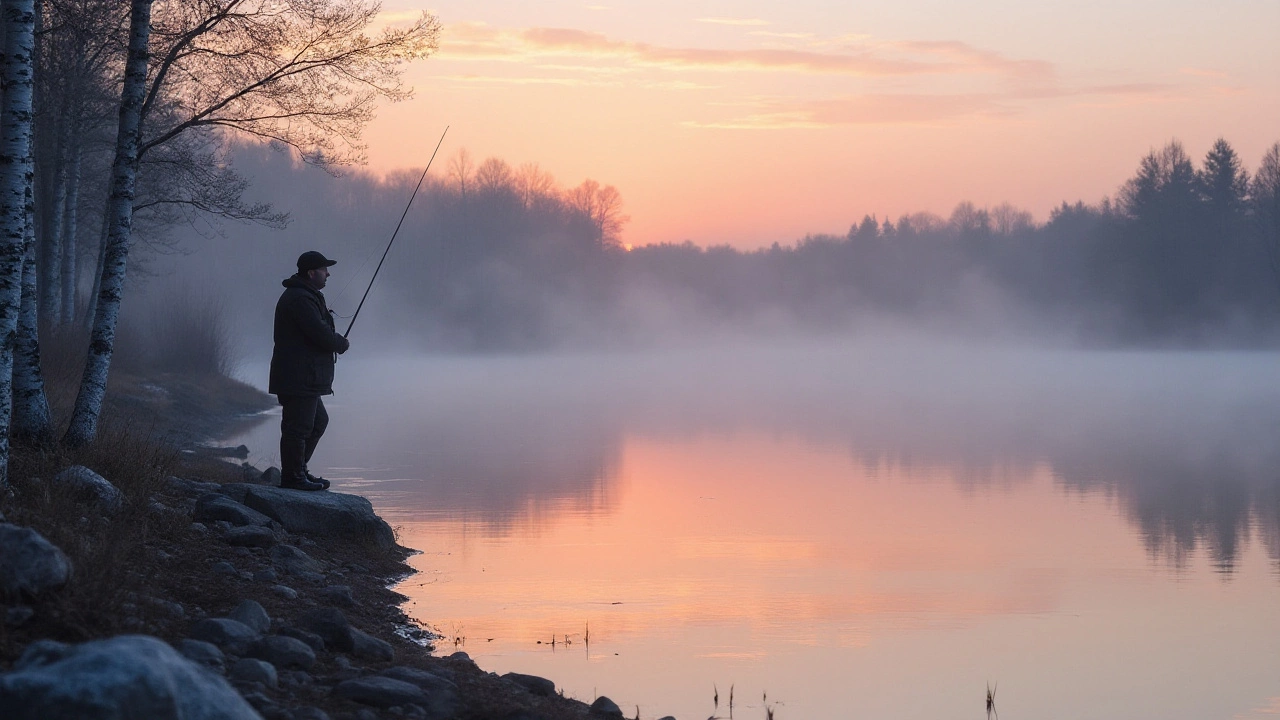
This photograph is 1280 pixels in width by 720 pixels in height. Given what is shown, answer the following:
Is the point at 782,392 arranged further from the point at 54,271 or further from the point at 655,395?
the point at 54,271

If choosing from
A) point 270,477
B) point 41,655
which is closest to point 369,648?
point 41,655

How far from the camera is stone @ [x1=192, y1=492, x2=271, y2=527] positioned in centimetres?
905

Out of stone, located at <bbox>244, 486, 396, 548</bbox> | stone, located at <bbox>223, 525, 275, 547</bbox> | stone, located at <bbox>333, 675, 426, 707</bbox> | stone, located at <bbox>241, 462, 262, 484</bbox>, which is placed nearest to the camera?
stone, located at <bbox>333, 675, 426, 707</bbox>

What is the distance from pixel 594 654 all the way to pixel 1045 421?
885 inches

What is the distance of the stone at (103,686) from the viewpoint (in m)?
3.46

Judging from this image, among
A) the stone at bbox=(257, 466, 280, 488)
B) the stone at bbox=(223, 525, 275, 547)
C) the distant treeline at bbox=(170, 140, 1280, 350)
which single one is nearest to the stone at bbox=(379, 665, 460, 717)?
the stone at bbox=(223, 525, 275, 547)

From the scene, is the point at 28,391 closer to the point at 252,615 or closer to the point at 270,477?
the point at 252,615

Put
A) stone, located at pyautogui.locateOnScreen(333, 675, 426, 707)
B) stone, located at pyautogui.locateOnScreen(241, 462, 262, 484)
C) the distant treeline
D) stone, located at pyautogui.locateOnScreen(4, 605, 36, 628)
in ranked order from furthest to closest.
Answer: the distant treeline → stone, located at pyautogui.locateOnScreen(241, 462, 262, 484) → stone, located at pyautogui.locateOnScreen(333, 675, 426, 707) → stone, located at pyautogui.locateOnScreen(4, 605, 36, 628)

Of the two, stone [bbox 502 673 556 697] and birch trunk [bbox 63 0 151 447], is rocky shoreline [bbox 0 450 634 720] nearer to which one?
stone [bbox 502 673 556 697]

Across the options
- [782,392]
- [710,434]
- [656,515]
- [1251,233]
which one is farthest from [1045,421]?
[1251,233]

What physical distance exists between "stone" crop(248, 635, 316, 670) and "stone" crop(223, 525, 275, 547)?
2.94 metres

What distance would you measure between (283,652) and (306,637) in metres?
0.50

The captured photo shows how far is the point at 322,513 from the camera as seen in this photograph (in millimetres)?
10172

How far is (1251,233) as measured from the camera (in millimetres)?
74000
